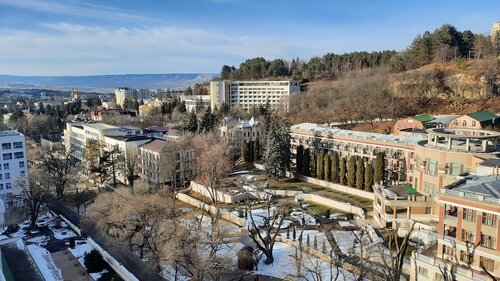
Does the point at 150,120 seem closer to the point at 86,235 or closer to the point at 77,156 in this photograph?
the point at 77,156

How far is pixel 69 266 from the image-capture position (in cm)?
2783

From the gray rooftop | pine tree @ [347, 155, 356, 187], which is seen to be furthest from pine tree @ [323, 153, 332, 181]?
the gray rooftop

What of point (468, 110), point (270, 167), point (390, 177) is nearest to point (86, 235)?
point (270, 167)

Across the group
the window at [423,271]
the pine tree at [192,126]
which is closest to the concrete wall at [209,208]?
the window at [423,271]

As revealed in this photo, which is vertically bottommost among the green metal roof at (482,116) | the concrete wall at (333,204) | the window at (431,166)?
the concrete wall at (333,204)

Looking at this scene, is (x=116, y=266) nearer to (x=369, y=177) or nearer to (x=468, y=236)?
(x=468, y=236)

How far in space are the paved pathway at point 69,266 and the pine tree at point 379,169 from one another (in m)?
28.3

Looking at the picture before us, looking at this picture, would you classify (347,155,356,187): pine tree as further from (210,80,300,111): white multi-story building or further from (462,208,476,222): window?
(210,80,300,111): white multi-story building

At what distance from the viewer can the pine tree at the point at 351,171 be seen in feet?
134

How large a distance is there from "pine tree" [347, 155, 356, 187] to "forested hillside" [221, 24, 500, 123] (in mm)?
23006

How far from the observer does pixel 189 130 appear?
5891 cm

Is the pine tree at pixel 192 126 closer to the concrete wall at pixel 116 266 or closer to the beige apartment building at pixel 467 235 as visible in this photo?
the concrete wall at pixel 116 266

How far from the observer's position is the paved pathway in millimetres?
26125

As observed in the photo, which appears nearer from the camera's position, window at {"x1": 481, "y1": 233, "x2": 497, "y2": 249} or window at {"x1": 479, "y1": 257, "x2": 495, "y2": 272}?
window at {"x1": 481, "y1": 233, "x2": 497, "y2": 249}
